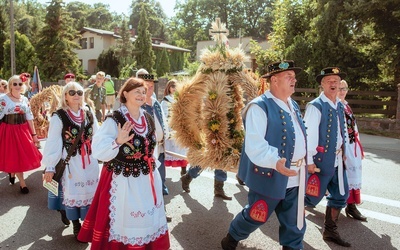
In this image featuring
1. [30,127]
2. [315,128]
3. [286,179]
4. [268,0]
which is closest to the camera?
[286,179]

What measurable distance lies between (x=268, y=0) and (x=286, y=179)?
2196 inches

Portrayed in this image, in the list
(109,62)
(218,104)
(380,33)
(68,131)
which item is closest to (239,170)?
(218,104)

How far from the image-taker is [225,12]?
57.2m

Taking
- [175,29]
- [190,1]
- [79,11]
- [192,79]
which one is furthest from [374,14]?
[79,11]

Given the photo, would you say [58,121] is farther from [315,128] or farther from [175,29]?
[175,29]

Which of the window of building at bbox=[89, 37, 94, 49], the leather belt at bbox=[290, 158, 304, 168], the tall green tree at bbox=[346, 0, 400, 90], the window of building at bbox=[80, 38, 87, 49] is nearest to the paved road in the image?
the leather belt at bbox=[290, 158, 304, 168]

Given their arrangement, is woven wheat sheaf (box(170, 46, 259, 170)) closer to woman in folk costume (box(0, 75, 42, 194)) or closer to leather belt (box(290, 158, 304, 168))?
leather belt (box(290, 158, 304, 168))

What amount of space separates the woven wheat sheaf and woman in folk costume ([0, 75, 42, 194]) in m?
3.02

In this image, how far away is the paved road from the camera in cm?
454

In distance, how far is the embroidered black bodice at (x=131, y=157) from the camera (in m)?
3.55

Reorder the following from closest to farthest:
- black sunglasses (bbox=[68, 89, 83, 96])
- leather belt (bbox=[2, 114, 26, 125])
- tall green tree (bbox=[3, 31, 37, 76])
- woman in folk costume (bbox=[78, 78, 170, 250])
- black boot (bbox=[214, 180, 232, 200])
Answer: woman in folk costume (bbox=[78, 78, 170, 250]), black sunglasses (bbox=[68, 89, 83, 96]), black boot (bbox=[214, 180, 232, 200]), leather belt (bbox=[2, 114, 26, 125]), tall green tree (bbox=[3, 31, 37, 76])

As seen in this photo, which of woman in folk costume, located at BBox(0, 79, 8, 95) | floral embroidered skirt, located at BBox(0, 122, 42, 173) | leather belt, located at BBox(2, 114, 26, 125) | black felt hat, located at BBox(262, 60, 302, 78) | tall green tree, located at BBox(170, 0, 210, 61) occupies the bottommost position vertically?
floral embroidered skirt, located at BBox(0, 122, 42, 173)

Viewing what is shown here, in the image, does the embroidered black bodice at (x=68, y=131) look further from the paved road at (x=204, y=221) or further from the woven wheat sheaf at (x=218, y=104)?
the woven wheat sheaf at (x=218, y=104)

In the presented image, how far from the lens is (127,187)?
350 centimetres
